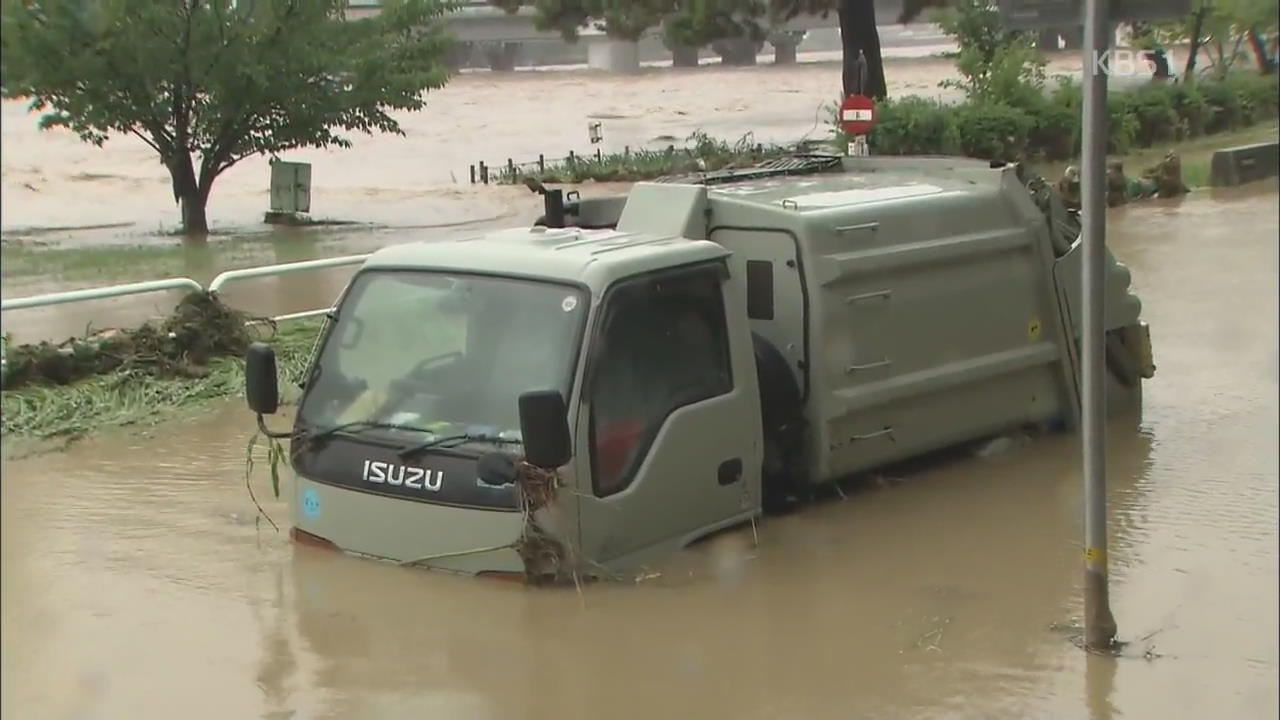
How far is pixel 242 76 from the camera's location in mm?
16500

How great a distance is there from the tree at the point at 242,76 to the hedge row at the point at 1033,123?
24.5 ft

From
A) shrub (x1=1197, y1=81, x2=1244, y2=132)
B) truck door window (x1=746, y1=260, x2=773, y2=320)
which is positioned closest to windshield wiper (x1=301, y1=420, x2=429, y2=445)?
truck door window (x1=746, y1=260, x2=773, y2=320)

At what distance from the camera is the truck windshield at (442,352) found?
22.1ft

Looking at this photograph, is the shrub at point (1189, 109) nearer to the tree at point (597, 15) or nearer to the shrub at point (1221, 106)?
the shrub at point (1221, 106)

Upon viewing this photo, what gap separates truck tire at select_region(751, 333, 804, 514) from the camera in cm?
774

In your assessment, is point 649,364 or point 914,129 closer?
point 649,364

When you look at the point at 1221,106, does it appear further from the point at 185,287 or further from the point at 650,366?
the point at 650,366

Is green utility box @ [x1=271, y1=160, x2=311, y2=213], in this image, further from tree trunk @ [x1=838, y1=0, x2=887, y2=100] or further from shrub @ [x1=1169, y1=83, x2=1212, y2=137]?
shrub @ [x1=1169, y1=83, x2=1212, y2=137]

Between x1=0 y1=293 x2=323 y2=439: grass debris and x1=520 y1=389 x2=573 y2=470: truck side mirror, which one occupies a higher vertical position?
x1=520 y1=389 x2=573 y2=470: truck side mirror

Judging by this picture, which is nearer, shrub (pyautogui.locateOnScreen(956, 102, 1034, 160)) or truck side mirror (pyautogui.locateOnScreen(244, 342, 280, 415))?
truck side mirror (pyautogui.locateOnScreen(244, 342, 280, 415))

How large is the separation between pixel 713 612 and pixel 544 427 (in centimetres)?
113

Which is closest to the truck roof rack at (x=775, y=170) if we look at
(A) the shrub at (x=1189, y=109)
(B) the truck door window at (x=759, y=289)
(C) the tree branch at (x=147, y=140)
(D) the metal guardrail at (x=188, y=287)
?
(B) the truck door window at (x=759, y=289)

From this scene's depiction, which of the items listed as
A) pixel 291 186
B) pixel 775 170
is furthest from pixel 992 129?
pixel 775 170

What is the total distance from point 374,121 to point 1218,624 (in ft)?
44.8
